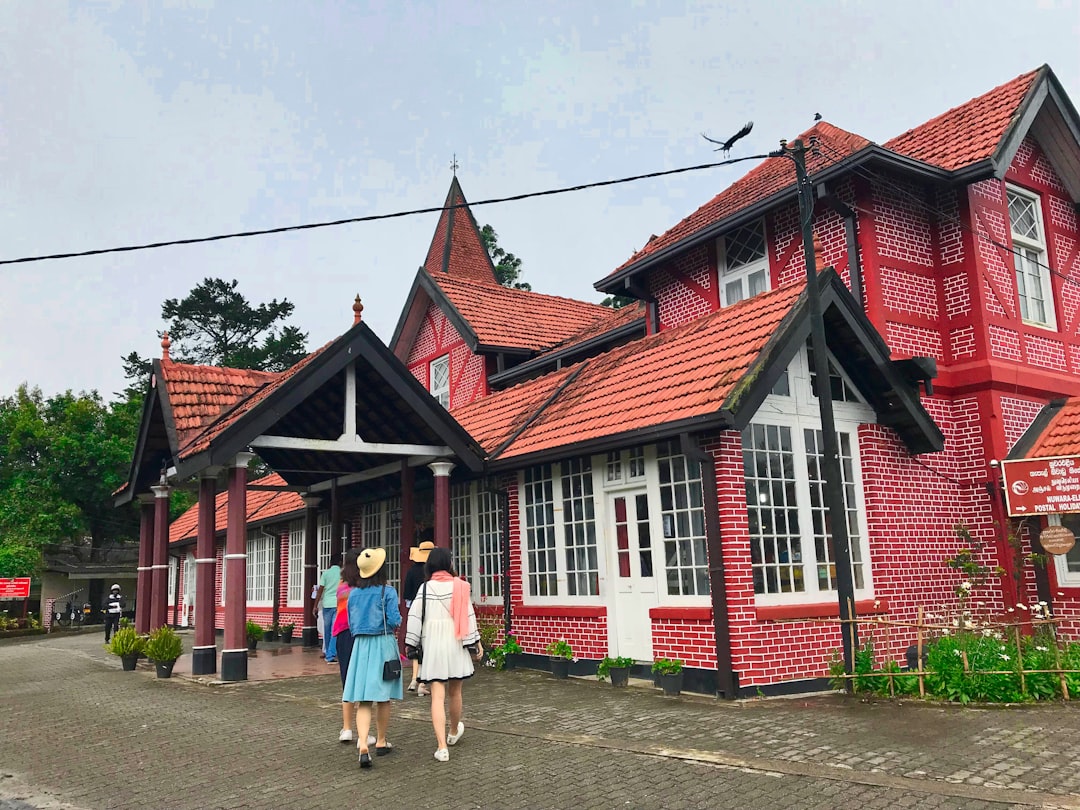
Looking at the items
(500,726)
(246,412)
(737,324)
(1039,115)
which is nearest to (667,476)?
(737,324)

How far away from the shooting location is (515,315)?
20219mm

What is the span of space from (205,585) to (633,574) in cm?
559

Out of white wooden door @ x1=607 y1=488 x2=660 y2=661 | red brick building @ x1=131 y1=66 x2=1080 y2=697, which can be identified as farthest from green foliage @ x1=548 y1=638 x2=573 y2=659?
white wooden door @ x1=607 y1=488 x2=660 y2=661

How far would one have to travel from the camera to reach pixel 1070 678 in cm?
830

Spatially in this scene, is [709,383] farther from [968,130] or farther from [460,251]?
[460,251]

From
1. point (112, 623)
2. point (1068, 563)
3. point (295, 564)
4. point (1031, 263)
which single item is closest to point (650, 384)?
point (1068, 563)

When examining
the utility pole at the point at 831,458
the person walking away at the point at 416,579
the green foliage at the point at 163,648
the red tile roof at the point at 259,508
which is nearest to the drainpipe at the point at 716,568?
the utility pole at the point at 831,458

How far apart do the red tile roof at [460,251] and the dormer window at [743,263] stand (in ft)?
38.1

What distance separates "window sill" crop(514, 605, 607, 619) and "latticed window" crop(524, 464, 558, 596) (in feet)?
0.65

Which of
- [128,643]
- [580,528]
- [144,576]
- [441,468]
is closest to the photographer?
[580,528]

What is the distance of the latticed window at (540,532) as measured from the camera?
11562 mm

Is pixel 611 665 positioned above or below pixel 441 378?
below

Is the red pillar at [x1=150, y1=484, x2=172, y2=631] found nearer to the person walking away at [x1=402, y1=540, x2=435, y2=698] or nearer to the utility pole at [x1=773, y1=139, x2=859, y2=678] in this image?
the person walking away at [x1=402, y1=540, x2=435, y2=698]

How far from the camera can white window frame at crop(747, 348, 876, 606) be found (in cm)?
973
